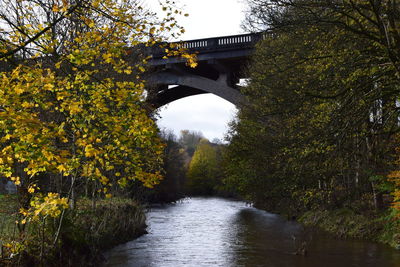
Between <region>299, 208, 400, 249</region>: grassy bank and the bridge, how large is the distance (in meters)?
11.7

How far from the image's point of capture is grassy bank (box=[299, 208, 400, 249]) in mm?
14797

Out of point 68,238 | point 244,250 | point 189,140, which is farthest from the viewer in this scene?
point 189,140

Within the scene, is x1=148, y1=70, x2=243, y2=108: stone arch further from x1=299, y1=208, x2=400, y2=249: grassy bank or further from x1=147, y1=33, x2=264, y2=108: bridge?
x1=299, y1=208, x2=400, y2=249: grassy bank

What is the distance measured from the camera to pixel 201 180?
6744cm

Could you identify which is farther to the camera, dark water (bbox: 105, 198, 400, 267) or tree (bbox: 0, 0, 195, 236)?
dark water (bbox: 105, 198, 400, 267)

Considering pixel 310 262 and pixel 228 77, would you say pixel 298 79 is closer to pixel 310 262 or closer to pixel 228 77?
pixel 310 262

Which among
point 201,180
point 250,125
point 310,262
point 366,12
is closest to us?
point 366,12

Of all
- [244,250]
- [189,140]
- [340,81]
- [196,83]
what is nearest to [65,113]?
[340,81]

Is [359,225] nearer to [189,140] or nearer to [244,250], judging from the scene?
[244,250]

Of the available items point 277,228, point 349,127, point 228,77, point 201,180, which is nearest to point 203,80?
point 228,77

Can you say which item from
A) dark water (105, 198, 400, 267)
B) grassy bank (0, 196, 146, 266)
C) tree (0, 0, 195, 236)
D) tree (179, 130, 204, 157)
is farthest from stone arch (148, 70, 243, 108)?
tree (179, 130, 204, 157)

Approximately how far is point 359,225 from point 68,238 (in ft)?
35.7

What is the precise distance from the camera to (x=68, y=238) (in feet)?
35.8

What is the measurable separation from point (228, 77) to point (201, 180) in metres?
37.1
